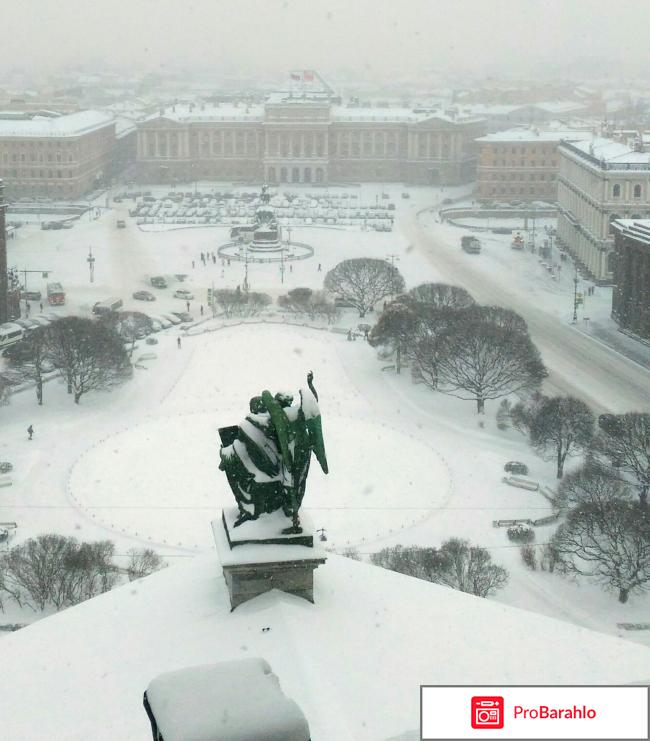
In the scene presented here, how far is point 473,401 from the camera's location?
57.1 metres

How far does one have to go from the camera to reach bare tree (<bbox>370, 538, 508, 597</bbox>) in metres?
36.5

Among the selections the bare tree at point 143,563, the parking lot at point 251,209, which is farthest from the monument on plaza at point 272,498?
the parking lot at point 251,209

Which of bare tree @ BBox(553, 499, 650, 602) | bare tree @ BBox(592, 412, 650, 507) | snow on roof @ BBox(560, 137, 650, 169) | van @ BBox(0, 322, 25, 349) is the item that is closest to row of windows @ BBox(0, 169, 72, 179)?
snow on roof @ BBox(560, 137, 650, 169)

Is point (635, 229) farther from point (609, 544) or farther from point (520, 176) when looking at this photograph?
point (520, 176)

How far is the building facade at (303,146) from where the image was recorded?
153 meters

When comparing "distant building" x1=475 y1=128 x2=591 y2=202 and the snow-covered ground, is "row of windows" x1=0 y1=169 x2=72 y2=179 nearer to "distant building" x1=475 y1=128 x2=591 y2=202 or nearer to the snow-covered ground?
"distant building" x1=475 y1=128 x2=591 y2=202

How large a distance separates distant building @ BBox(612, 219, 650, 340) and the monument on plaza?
53.1 metres

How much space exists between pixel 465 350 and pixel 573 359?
11679 mm

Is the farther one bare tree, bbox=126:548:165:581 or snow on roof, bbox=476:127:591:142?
snow on roof, bbox=476:127:591:142

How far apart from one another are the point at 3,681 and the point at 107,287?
69404 mm

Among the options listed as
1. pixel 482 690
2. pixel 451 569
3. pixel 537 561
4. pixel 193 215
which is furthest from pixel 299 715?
pixel 193 215

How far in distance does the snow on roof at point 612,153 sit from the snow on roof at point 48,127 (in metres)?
61.7

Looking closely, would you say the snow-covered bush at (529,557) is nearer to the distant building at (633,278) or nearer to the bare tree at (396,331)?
the bare tree at (396,331)

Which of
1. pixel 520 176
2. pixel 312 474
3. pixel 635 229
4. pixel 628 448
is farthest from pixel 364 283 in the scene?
pixel 520 176
